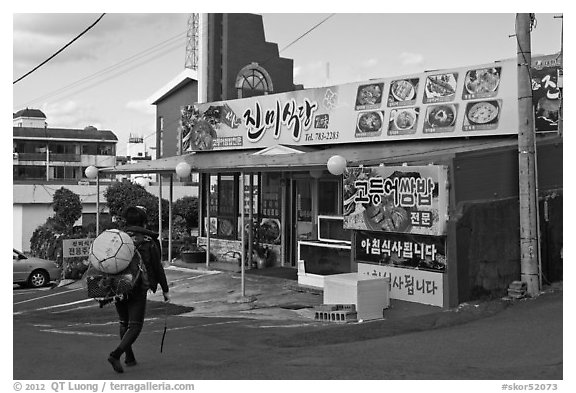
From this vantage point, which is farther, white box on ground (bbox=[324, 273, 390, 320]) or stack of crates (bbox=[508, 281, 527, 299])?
stack of crates (bbox=[508, 281, 527, 299])

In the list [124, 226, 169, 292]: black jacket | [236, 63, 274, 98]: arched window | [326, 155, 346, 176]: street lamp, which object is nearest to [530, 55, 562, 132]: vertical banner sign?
[326, 155, 346, 176]: street lamp

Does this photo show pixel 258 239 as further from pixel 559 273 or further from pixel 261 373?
pixel 261 373

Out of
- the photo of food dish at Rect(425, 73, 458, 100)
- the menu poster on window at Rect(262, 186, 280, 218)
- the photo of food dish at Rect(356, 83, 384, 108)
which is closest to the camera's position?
the photo of food dish at Rect(425, 73, 458, 100)

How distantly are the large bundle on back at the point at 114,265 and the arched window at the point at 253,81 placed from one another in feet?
46.6

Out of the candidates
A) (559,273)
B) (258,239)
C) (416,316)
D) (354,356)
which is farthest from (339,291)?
(258,239)

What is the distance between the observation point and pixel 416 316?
10.5 m

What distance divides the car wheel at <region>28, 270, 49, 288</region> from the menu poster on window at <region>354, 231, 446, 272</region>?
11.9 m

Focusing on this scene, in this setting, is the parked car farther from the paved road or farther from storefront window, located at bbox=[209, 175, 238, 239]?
the paved road

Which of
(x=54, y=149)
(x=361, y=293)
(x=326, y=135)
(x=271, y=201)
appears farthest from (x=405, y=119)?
(x=54, y=149)

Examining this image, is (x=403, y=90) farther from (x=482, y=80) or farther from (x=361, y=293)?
(x=361, y=293)

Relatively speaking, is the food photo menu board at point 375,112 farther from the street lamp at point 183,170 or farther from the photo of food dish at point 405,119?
the street lamp at point 183,170

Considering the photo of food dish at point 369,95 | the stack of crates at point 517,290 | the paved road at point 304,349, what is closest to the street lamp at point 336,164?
the paved road at point 304,349

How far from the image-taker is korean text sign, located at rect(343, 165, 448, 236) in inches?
420

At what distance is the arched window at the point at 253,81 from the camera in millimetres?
21078
